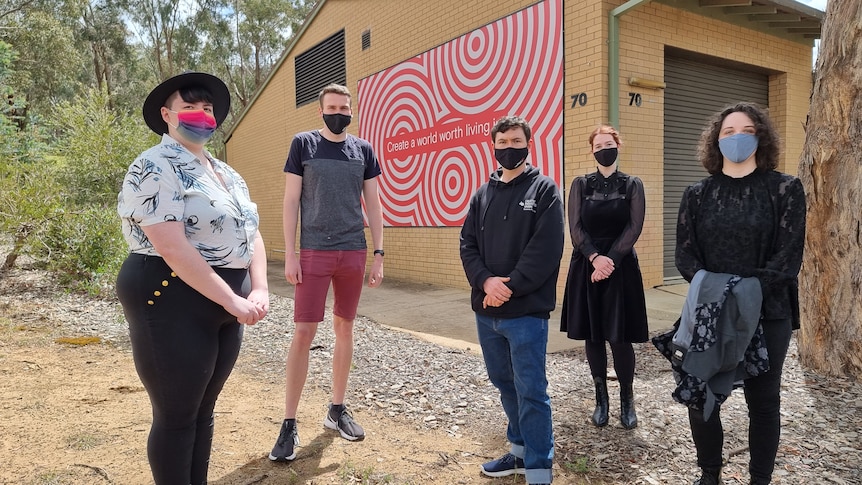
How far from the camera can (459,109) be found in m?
8.70

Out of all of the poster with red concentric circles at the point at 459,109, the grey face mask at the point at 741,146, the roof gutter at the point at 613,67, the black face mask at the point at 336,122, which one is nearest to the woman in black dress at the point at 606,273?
the grey face mask at the point at 741,146

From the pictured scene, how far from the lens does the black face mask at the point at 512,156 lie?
2736mm

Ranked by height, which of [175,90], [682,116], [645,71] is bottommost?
[175,90]

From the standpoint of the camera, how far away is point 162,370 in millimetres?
1993

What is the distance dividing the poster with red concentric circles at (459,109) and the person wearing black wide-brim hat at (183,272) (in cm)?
555

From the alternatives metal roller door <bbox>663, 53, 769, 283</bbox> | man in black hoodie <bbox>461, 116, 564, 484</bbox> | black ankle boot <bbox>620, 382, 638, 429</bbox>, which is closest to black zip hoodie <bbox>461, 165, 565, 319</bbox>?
man in black hoodie <bbox>461, 116, 564, 484</bbox>

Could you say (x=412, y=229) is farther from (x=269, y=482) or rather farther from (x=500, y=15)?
(x=269, y=482)

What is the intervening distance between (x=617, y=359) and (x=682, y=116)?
5.79 metres

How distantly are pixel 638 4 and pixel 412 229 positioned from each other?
5.05 m

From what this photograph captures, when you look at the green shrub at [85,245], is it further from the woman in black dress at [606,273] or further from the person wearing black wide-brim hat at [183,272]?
the woman in black dress at [606,273]

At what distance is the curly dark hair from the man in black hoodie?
75 cm

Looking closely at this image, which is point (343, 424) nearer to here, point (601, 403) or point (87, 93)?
point (601, 403)

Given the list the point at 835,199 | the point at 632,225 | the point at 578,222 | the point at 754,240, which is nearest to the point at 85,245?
the point at 578,222

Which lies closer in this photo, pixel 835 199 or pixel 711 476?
pixel 711 476
